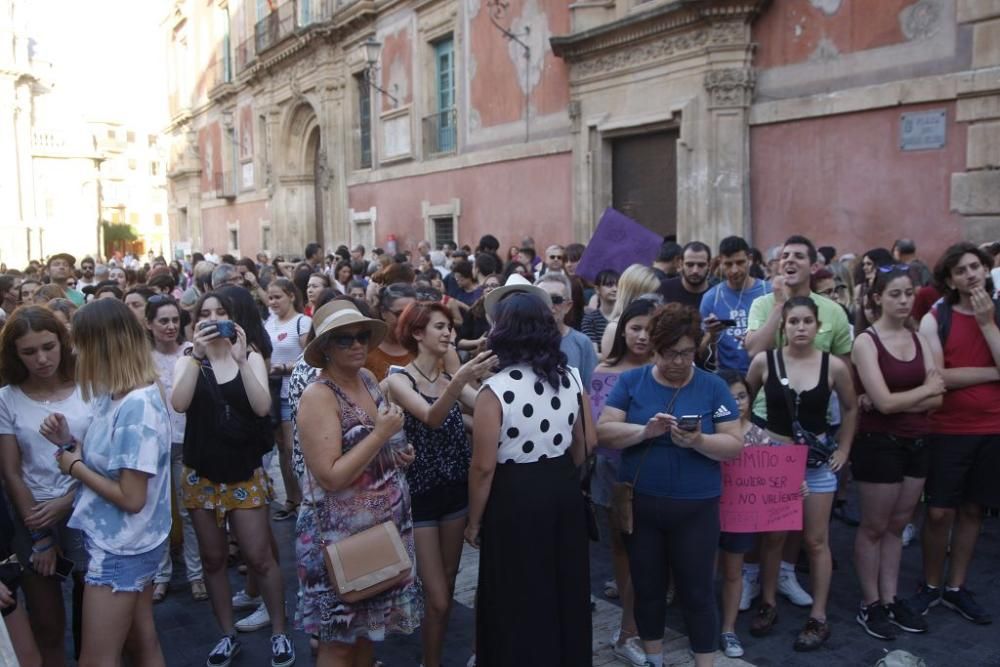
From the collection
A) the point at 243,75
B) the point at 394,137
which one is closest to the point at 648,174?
the point at 394,137

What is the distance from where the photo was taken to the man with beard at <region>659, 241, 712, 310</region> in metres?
6.02

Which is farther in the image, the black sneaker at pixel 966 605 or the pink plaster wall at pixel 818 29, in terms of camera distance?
the pink plaster wall at pixel 818 29

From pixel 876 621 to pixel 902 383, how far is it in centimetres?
128

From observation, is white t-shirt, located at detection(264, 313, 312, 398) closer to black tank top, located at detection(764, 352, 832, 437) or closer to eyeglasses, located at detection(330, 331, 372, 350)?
eyeglasses, located at detection(330, 331, 372, 350)

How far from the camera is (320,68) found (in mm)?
22469

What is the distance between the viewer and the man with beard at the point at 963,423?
14.8 ft

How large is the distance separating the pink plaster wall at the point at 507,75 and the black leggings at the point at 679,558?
1084cm

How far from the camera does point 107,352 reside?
3.38 m

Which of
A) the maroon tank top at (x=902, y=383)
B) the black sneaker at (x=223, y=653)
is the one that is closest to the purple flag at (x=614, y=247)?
the maroon tank top at (x=902, y=383)

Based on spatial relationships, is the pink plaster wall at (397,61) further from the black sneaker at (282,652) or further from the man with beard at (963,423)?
the black sneaker at (282,652)

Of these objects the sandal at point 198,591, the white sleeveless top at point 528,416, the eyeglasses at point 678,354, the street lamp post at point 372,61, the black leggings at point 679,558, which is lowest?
the sandal at point 198,591

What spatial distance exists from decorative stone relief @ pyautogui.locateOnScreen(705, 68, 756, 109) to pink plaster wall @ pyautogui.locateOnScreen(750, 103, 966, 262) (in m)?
0.46

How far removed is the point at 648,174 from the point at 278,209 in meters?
17.8

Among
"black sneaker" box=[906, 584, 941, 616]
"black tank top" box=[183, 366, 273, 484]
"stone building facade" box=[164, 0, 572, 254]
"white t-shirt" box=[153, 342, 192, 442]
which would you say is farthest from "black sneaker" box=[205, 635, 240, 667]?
"stone building facade" box=[164, 0, 572, 254]
